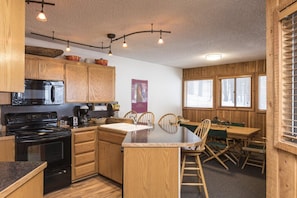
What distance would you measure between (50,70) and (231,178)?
11.6 feet

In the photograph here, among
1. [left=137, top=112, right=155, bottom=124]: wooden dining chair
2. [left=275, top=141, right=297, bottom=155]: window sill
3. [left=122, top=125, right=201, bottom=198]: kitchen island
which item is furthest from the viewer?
[left=137, top=112, right=155, bottom=124]: wooden dining chair

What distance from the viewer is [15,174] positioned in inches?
39.7

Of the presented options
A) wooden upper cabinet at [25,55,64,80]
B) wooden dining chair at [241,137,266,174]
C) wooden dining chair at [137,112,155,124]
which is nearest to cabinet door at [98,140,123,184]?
wooden dining chair at [137,112,155,124]

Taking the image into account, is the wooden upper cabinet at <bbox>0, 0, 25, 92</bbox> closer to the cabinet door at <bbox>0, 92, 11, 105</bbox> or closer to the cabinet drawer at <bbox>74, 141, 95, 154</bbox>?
the cabinet door at <bbox>0, 92, 11, 105</bbox>

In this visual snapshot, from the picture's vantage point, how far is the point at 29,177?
1025 mm

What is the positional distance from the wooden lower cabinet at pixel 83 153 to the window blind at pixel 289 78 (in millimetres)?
2715

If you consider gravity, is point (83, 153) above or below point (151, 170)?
below

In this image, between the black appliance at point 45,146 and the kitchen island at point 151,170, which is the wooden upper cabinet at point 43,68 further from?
the kitchen island at point 151,170

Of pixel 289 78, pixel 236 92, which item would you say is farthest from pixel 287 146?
pixel 236 92

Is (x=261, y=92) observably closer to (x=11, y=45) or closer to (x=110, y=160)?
(x=110, y=160)

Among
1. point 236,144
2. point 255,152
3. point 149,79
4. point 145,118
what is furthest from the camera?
point 149,79

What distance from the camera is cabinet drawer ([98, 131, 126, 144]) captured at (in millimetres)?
2838

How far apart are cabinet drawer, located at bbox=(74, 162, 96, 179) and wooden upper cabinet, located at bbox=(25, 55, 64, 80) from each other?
4.98 feet

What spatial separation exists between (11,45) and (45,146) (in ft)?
6.68
